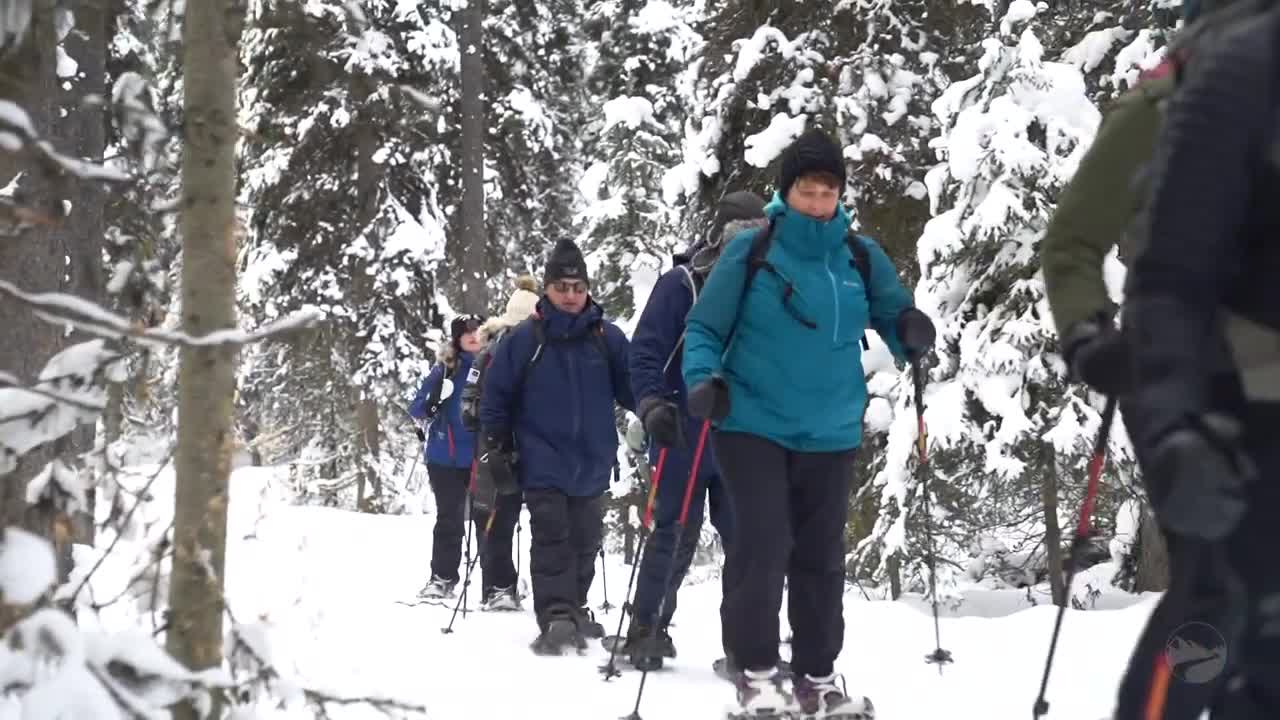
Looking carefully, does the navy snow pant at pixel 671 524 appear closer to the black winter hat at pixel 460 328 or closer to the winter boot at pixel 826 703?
the winter boot at pixel 826 703

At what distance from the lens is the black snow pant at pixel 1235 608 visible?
228 centimetres

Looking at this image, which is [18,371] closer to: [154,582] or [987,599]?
[154,582]

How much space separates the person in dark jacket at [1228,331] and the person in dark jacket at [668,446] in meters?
3.52

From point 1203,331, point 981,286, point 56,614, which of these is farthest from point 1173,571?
point 981,286

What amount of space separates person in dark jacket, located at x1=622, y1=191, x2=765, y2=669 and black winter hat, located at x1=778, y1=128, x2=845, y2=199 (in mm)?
1073

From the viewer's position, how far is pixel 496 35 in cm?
2148

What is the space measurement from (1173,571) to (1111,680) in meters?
3.22

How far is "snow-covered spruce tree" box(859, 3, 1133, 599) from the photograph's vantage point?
10.5 metres

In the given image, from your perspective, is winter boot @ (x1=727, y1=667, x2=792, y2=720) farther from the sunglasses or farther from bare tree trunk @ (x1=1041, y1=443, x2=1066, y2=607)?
bare tree trunk @ (x1=1041, y1=443, x2=1066, y2=607)

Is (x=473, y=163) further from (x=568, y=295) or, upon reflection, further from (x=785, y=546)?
(x=785, y=546)

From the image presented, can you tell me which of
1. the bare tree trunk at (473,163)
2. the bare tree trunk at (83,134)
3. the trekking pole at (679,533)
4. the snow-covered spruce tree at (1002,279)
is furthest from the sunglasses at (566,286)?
the bare tree trunk at (473,163)

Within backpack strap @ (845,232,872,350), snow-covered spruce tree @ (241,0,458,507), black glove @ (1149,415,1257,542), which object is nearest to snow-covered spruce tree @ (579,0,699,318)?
snow-covered spruce tree @ (241,0,458,507)

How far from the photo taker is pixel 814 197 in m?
5.16

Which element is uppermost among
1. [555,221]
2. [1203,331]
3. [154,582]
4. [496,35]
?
[496,35]
